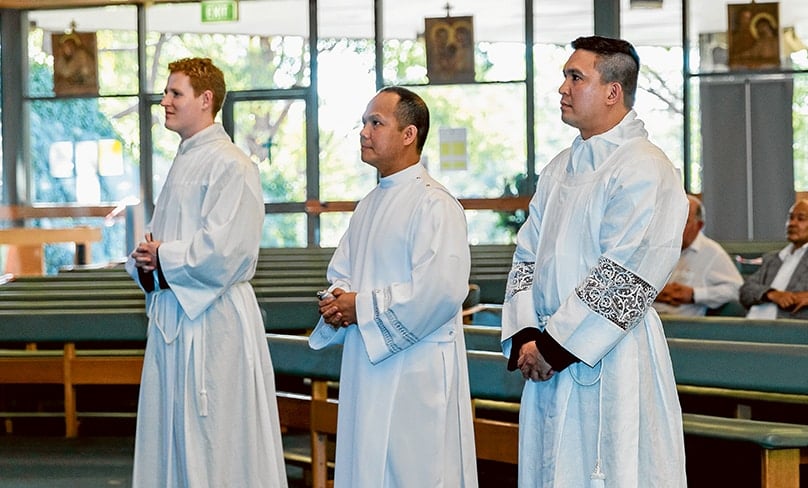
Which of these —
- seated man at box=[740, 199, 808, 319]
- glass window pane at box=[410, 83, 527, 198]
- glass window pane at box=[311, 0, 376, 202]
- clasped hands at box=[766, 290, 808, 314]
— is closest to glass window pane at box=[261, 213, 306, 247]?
glass window pane at box=[311, 0, 376, 202]

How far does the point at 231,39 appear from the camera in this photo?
15.5 meters

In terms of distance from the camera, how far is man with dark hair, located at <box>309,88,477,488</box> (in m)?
3.68

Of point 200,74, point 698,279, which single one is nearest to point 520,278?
point 200,74

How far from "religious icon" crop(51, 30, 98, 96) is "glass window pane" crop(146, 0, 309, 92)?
87cm

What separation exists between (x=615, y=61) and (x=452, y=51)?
1208 cm

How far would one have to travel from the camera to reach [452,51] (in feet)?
49.4

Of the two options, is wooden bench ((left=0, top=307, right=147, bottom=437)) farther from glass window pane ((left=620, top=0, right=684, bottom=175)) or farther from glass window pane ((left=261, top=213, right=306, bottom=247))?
glass window pane ((left=620, top=0, right=684, bottom=175))

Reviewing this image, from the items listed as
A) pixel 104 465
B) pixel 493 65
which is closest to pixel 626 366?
pixel 104 465

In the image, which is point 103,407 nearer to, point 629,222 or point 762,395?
point 762,395

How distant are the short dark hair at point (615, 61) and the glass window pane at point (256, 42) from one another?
40.8 feet

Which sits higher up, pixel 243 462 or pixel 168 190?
pixel 168 190

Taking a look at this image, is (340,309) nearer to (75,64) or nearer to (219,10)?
(219,10)

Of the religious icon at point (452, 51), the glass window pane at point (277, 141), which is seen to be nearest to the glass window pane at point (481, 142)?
the religious icon at point (452, 51)

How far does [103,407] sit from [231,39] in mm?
8802
